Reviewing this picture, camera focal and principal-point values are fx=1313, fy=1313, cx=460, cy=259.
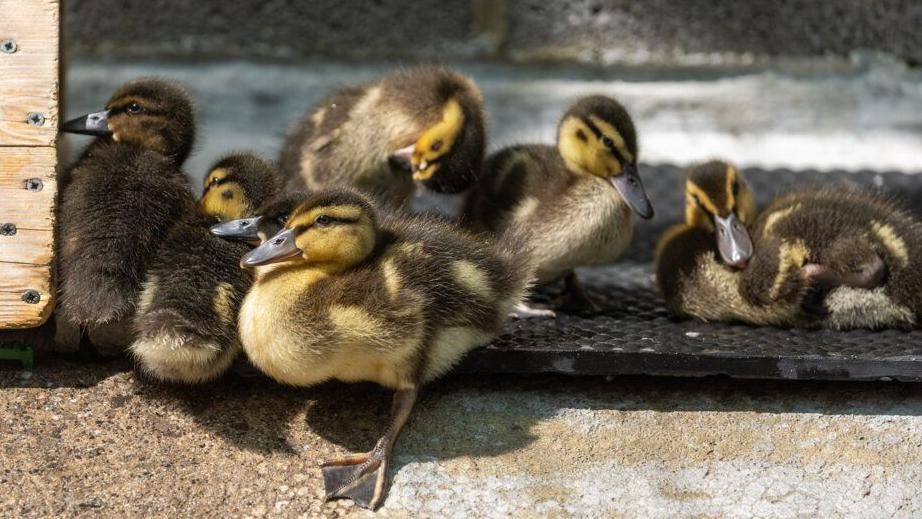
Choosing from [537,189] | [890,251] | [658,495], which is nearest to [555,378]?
[658,495]

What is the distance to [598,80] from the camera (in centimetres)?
523

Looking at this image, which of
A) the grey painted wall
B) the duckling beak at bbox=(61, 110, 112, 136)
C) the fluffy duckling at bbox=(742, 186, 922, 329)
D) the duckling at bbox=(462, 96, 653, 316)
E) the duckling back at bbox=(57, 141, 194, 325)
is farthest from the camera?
the grey painted wall

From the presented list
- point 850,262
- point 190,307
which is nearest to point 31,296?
point 190,307

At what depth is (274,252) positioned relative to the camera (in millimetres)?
2695

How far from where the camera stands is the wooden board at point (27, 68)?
2814 millimetres

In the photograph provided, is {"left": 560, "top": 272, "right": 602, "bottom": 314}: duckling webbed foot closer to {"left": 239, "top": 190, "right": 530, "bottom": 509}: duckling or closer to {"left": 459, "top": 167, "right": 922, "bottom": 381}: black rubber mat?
{"left": 459, "top": 167, "right": 922, "bottom": 381}: black rubber mat

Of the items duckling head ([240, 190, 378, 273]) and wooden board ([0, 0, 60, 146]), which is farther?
wooden board ([0, 0, 60, 146])

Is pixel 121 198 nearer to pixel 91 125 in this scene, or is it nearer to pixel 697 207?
pixel 91 125

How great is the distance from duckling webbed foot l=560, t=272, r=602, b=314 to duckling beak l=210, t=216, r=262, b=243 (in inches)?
39.7

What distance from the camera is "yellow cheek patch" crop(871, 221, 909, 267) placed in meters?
3.28

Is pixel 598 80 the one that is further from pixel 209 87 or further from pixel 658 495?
pixel 658 495

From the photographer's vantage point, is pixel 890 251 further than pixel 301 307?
Yes

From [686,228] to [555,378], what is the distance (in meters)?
0.79

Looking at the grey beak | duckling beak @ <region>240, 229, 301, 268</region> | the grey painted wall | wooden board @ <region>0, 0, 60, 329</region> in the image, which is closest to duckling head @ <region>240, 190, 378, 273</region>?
duckling beak @ <region>240, 229, 301, 268</region>
